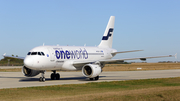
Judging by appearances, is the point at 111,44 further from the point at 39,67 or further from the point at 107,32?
the point at 39,67

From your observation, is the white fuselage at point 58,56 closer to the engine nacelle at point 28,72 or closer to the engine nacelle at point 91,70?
the engine nacelle at point 91,70

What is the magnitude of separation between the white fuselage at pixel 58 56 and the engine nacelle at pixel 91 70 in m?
1.95

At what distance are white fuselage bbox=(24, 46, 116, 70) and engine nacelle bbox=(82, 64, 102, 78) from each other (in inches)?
76.6

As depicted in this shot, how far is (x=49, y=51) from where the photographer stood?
1187 inches

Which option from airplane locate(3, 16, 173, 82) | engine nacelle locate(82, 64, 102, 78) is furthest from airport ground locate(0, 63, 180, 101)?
airplane locate(3, 16, 173, 82)

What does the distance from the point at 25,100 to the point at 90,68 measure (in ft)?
50.9

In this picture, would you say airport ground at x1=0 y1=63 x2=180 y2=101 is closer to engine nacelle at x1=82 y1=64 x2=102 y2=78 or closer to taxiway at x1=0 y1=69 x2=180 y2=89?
taxiway at x1=0 y1=69 x2=180 y2=89

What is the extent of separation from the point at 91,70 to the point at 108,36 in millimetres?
12313

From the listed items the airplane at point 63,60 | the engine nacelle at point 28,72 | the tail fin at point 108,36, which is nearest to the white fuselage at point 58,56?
the airplane at point 63,60

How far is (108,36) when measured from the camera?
1638 inches

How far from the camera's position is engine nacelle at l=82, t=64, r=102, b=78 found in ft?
98.6

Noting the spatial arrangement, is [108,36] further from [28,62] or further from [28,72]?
[28,62]

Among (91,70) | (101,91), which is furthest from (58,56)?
(101,91)

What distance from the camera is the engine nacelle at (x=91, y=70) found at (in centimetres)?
3005
